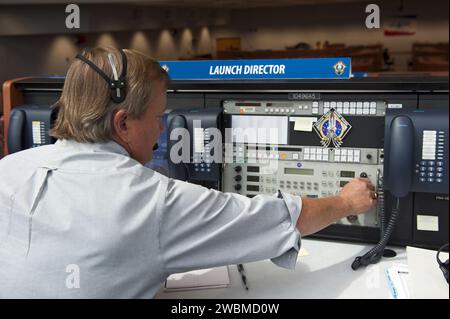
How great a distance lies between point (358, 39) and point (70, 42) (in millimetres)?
6462

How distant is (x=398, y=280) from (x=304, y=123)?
582 millimetres

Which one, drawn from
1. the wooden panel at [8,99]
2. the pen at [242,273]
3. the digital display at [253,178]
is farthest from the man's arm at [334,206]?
the wooden panel at [8,99]

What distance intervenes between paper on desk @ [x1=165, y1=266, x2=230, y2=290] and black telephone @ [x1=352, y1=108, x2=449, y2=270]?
0.38 meters

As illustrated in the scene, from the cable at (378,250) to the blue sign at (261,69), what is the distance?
1.52 feet

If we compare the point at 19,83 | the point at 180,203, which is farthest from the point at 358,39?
the point at 180,203

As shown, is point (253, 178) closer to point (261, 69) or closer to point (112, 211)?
point (261, 69)

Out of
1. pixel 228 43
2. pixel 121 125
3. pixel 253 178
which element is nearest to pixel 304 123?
pixel 253 178

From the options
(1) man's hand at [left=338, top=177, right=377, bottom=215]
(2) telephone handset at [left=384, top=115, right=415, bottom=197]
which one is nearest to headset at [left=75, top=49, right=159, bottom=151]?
(1) man's hand at [left=338, top=177, right=377, bottom=215]

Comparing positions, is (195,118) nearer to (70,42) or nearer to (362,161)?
(362,161)

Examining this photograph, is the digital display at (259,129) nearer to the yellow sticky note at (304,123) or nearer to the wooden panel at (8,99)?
the yellow sticky note at (304,123)

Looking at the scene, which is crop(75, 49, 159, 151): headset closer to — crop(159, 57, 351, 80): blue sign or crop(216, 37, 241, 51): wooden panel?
crop(159, 57, 351, 80): blue sign

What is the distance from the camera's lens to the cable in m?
1.37

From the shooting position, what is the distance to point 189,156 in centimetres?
162
